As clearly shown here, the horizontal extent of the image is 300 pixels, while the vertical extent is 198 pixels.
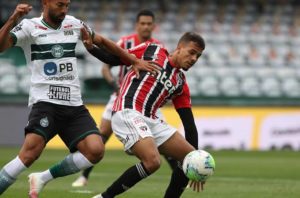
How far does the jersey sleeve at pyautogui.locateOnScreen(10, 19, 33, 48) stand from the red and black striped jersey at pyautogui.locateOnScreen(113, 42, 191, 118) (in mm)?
1223

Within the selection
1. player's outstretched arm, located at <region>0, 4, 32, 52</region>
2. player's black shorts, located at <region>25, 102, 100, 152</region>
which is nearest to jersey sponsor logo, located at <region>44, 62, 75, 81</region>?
player's black shorts, located at <region>25, 102, 100, 152</region>

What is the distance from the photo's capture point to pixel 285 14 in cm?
2839

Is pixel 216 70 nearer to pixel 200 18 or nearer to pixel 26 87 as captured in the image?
pixel 200 18

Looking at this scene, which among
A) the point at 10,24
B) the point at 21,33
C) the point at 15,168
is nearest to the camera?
the point at 10,24

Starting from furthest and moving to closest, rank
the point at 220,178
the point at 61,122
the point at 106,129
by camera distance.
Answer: the point at 220,178 → the point at 106,129 → the point at 61,122

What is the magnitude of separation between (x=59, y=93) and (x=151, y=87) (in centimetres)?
100

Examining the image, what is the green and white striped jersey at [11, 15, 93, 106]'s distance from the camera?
27.2ft

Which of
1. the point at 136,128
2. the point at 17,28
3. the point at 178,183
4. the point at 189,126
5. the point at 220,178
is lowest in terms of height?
the point at 220,178

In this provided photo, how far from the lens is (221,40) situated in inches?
1014

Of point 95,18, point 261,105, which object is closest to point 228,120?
point 261,105

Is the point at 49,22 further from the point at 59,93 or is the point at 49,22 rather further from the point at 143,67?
the point at 143,67

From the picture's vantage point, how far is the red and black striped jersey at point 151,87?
8602 millimetres

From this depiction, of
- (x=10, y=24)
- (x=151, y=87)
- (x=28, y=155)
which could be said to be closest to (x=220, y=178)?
(x=151, y=87)

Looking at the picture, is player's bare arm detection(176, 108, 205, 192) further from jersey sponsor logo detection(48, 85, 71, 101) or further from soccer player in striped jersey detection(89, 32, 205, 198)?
jersey sponsor logo detection(48, 85, 71, 101)
